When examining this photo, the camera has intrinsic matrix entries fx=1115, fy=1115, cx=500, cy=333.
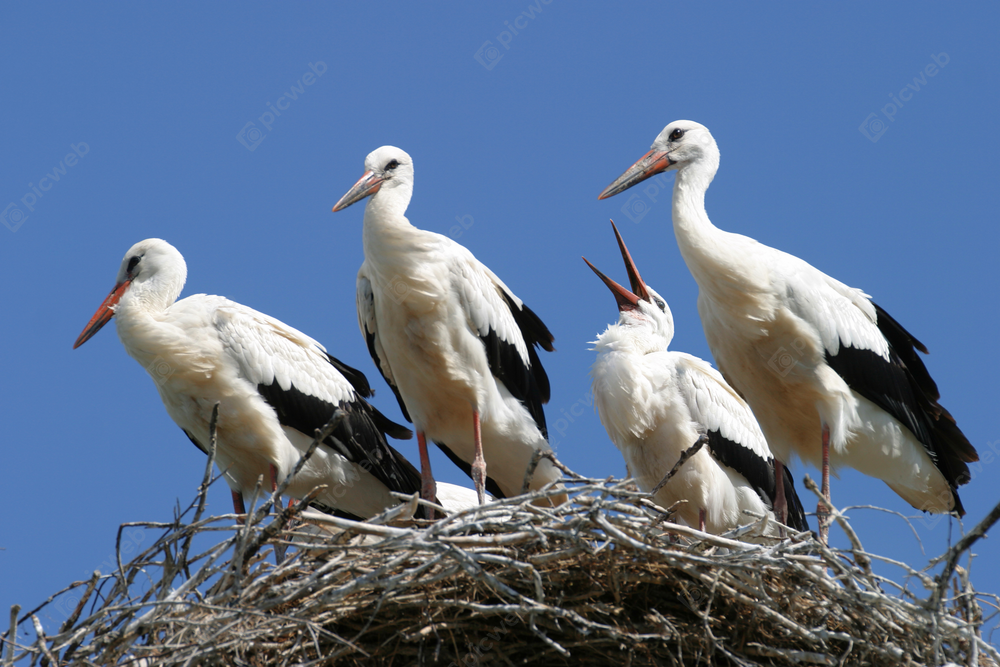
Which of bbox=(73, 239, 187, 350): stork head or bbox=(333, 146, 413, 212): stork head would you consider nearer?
bbox=(333, 146, 413, 212): stork head

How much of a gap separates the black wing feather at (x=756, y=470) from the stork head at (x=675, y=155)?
4.73 feet

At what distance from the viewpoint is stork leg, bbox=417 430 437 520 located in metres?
5.88

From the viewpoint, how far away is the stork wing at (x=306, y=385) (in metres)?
6.15

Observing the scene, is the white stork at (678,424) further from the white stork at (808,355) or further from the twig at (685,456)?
the twig at (685,456)

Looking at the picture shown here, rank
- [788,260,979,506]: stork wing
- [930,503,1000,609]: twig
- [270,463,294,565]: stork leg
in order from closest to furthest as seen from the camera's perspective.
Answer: [930,503,1000,609]: twig, [270,463,294,565]: stork leg, [788,260,979,506]: stork wing

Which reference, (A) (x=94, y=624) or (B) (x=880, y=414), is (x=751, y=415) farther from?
(A) (x=94, y=624)

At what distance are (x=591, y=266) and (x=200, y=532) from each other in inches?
128

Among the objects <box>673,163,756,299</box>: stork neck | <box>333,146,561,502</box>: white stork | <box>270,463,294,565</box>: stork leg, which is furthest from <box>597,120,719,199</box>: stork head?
<box>270,463,294,565</box>: stork leg

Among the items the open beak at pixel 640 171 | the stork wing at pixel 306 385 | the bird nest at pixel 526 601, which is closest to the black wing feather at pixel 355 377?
the stork wing at pixel 306 385

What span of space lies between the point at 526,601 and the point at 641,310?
2.97m

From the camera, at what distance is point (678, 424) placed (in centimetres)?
586

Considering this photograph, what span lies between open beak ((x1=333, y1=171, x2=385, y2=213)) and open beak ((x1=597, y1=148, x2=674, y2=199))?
4.04 feet

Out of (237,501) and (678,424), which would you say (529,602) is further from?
(237,501)

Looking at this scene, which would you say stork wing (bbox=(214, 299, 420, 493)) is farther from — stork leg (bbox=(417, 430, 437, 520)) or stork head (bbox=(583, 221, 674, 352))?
stork head (bbox=(583, 221, 674, 352))
